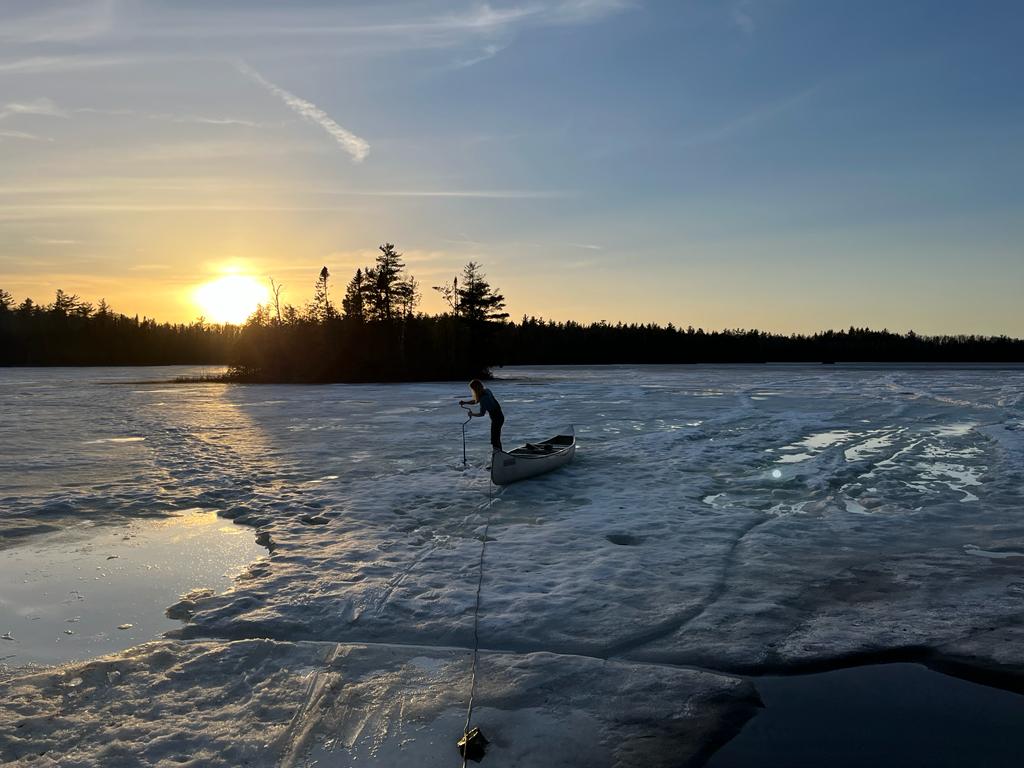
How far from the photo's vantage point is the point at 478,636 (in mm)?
6883

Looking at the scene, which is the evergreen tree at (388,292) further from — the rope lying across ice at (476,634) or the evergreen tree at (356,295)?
the rope lying across ice at (476,634)

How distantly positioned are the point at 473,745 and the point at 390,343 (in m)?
69.2

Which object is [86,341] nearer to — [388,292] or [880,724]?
[388,292]

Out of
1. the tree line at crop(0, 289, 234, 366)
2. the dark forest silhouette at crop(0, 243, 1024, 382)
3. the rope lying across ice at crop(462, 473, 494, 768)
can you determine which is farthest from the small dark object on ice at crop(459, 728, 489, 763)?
the tree line at crop(0, 289, 234, 366)

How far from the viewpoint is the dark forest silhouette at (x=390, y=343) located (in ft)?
221

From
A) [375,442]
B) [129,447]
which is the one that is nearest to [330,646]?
[375,442]

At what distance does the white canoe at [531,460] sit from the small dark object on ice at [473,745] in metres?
9.63

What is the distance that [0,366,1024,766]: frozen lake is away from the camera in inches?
206

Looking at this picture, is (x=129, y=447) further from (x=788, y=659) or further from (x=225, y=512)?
(x=788, y=659)

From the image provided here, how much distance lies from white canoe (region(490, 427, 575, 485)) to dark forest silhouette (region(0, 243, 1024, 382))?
2015 inches

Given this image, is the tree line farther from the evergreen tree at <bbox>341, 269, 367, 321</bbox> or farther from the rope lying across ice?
the rope lying across ice

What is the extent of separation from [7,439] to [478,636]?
22166 millimetres

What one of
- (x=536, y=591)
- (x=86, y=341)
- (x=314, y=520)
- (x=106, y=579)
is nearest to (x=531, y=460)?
(x=314, y=520)

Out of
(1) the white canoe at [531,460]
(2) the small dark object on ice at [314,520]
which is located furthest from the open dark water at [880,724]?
(1) the white canoe at [531,460]
